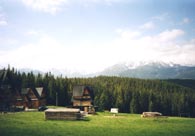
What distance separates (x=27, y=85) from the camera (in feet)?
332

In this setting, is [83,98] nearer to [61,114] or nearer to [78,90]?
[78,90]

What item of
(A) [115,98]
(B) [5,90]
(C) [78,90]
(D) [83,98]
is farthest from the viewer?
(A) [115,98]

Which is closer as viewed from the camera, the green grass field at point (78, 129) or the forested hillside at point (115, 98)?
the green grass field at point (78, 129)

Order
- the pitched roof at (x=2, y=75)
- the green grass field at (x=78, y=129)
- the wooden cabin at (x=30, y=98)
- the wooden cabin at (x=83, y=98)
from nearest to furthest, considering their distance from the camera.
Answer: the green grass field at (x=78, y=129)
the pitched roof at (x=2, y=75)
the wooden cabin at (x=30, y=98)
the wooden cabin at (x=83, y=98)

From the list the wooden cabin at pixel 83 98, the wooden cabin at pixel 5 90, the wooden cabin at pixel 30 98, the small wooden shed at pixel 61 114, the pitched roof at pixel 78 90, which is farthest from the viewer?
the pitched roof at pixel 78 90

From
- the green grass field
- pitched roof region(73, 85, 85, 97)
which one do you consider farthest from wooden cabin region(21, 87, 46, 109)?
the green grass field

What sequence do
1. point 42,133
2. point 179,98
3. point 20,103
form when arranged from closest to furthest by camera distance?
1. point 42,133
2. point 20,103
3. point 179,98

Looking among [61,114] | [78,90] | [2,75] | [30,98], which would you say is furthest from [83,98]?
[61,114]

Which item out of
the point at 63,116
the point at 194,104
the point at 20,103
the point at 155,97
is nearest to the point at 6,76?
the point at 20,103

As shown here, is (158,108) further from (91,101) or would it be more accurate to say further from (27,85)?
(27,85)

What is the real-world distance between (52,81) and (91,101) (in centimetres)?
2622

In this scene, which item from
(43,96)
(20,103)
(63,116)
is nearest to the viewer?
(63,116)

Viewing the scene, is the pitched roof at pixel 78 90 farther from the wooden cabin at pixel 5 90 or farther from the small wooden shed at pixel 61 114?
the small wooden shed at pixel 61 114

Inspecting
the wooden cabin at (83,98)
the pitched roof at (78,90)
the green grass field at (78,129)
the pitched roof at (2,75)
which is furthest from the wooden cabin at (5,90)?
the green grass field at (78,129)
